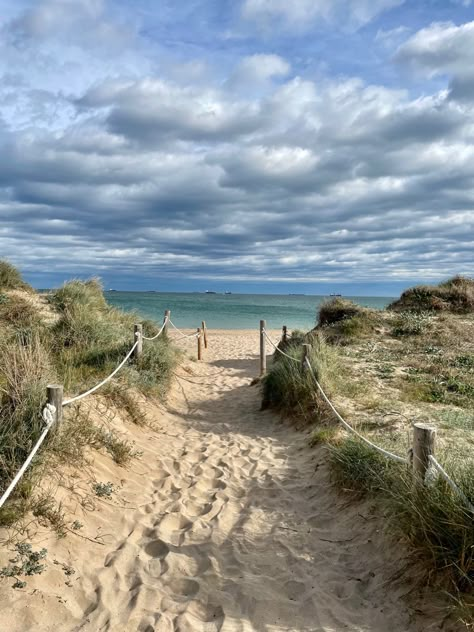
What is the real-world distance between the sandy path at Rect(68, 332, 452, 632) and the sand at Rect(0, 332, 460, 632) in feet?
0.04

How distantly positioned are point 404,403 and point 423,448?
424 centimetres

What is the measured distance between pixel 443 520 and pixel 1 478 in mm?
3543

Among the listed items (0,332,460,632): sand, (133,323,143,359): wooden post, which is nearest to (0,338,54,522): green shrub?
(0,332,460,632): sand

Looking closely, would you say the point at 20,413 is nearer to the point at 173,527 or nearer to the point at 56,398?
the point at 56,398

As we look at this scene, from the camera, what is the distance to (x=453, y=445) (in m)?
5.61

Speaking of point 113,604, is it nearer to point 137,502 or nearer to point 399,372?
point 137,502

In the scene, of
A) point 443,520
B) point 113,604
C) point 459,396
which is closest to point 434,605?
point 443,520

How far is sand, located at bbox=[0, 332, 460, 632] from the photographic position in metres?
3.23

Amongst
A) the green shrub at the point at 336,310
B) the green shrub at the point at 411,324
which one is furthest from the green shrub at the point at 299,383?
the green shrub at the point at 336,310

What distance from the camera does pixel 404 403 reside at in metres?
7.75

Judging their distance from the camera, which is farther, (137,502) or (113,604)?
(137,502)

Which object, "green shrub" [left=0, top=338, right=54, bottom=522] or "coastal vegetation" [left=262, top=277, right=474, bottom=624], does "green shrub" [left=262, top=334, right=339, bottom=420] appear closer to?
"coastal vegetation" [left=262, top=277, right=474, bottom=624]

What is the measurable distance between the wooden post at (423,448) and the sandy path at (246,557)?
2.39 feet

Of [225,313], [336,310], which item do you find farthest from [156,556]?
[225,313]
